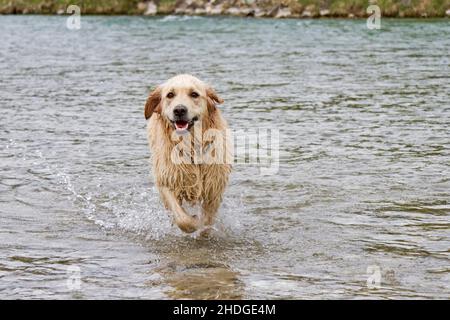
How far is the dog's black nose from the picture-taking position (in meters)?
8.26

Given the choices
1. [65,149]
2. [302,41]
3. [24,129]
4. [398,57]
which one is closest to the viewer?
[65,149]

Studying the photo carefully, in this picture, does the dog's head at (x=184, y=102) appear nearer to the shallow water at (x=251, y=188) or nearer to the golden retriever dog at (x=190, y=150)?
the golden retriever dog at (x=190, y=150)

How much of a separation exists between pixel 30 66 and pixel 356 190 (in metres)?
16.1

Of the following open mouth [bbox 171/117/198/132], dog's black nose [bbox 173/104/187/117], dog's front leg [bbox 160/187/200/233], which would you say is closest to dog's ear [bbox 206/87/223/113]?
open mouth [bbox 171/117/198/132]

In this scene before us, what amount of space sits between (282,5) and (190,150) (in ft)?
129

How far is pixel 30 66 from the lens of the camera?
2470cm

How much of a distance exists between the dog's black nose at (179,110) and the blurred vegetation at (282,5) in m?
35.1

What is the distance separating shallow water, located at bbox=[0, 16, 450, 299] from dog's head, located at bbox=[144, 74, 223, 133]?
4.10 ft

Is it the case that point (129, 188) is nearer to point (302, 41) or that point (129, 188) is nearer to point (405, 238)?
point (405, 238)

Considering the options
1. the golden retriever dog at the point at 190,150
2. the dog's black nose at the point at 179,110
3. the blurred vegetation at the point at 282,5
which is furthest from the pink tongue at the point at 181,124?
the blurred vegetation at the point at 282,5

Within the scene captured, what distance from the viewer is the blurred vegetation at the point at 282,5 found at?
4231 centimetres

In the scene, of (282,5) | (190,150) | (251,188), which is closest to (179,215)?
(190,150)

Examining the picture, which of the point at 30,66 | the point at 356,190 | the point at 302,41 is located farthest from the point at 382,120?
the point at 302,41

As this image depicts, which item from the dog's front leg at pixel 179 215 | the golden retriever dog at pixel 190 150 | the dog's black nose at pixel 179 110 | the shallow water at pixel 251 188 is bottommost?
the shallow water at pixel 251 188
